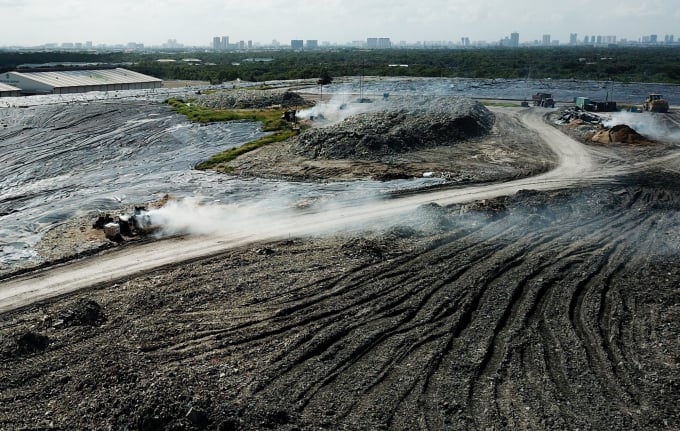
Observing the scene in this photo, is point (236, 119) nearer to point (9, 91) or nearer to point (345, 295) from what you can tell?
point (345, 295)

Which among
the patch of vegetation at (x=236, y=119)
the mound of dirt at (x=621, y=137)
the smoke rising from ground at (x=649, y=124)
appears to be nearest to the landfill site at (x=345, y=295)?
the patch of vegetation at (x=236, y=119)

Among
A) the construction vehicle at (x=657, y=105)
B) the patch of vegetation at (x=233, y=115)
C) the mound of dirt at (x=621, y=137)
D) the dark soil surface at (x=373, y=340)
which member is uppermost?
the construction vehicle at (x=657, y=105)

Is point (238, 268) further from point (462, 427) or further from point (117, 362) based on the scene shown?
point (462, 427)

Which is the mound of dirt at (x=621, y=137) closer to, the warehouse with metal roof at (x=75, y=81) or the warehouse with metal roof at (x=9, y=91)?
the warehouse with metal roof at (x=75, y=81)

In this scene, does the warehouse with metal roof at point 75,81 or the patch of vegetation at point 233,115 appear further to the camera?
the warehouse with metal roof at point 75,81

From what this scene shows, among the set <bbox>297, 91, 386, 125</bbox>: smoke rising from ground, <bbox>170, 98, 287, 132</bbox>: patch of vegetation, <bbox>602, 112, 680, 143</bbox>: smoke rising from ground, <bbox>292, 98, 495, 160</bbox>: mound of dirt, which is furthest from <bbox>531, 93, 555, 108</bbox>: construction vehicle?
<bbox>170, 98, 287, 132</bbox>: patch of vegetation

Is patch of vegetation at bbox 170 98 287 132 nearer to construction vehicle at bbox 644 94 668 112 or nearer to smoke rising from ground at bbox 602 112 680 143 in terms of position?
smoke rising from ground at bbox 602 112 680 143

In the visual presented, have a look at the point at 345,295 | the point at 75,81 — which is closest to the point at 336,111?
the point at 345,295

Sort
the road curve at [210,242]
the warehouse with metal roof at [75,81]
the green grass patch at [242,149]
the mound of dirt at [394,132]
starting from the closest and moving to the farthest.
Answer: the road curve at [210,242], the green grass patch at [242,149], the mound of dirt at [394,132], the warehouse with metal roof at [75,81]
